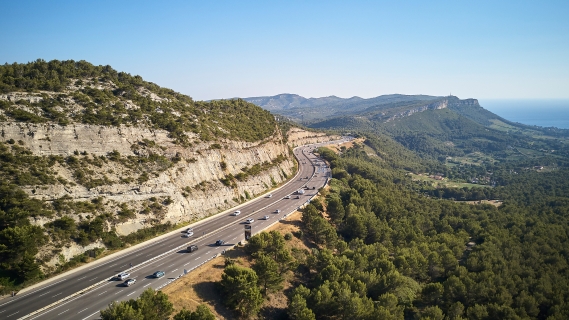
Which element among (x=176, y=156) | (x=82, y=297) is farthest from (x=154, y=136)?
(x=82, y=297)

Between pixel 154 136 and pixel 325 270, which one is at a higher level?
pixel 154 136

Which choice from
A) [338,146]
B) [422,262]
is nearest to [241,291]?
[422,262]

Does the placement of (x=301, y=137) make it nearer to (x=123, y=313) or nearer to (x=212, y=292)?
(x=212, y=292)

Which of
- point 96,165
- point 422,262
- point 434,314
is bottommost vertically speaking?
point 422,262

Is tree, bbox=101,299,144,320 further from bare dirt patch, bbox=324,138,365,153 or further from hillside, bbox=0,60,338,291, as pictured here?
bare dirt patch, bbox=324,138,365,153

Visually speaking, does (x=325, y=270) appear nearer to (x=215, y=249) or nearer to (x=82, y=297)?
(x=215, y=249)

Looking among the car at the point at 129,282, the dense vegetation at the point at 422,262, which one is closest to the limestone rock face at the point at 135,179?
the car at the point at 129,282

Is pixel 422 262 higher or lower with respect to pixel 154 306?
lower

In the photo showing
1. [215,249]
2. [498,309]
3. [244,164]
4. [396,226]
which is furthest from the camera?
[244,164]
